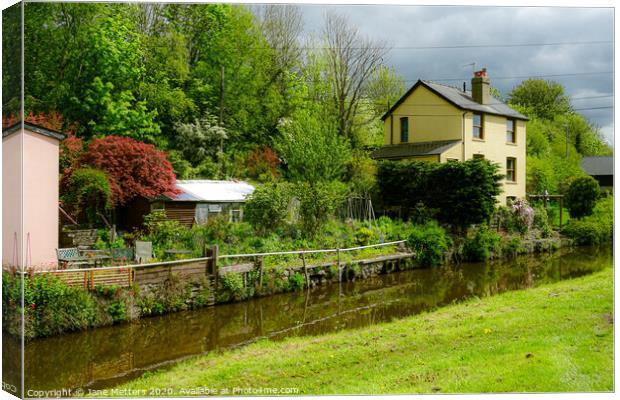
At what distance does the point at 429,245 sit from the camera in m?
16.1

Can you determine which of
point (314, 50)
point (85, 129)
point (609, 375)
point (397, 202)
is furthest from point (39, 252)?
point (397, 202)

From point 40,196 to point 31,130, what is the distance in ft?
2.41

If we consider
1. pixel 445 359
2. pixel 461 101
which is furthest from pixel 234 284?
pixel 445 359

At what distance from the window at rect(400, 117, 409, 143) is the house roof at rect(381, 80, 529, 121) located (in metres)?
0.43

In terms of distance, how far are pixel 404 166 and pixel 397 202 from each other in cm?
258

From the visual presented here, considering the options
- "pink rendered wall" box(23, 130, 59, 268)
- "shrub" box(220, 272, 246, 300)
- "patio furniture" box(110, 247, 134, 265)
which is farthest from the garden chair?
"shrub" box(220, 272, 246, 300)

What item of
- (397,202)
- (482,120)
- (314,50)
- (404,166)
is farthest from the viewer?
(397,202)

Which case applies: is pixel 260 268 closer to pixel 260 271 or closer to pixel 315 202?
pixel 260 271

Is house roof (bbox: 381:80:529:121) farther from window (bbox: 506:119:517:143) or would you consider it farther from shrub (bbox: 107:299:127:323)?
shrub (bbox: 107:299:127:323)

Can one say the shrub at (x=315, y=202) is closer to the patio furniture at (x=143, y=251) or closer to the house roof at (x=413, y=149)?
the house roof at (x=413, y=149)

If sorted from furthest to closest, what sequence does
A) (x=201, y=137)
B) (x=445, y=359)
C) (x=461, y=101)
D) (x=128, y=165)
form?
(x=461, y=101)
(x=128, y=165)
(x=201, y=137)
(x=445, y=359)

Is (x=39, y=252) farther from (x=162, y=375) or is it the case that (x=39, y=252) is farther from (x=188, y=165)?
(x=188, y=165)

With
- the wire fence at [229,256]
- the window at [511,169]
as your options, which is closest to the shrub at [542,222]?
the window at [511,169]

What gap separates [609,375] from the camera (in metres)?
5.96
